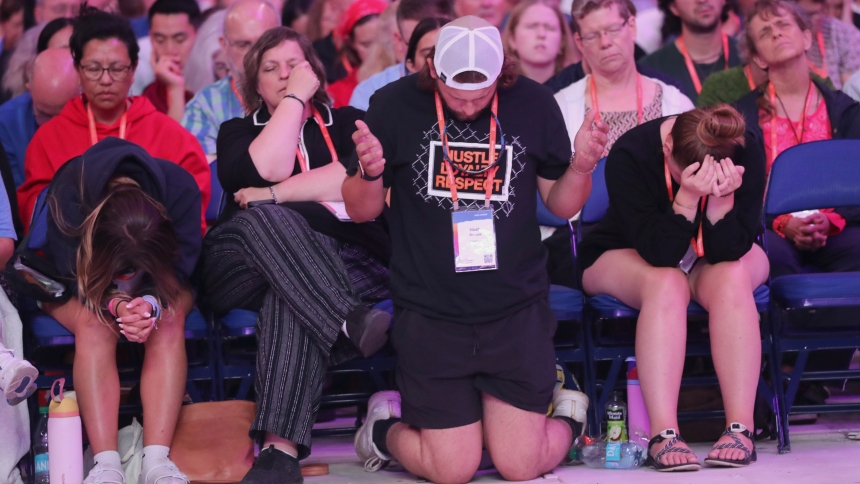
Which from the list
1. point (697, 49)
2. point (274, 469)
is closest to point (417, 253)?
point (274, 469)

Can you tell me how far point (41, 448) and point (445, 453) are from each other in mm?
1328

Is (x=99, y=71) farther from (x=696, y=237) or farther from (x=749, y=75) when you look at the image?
(x=749, y=75)

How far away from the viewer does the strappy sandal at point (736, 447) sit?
10.3 ft

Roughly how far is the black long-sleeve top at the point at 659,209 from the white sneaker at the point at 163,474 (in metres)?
1.62

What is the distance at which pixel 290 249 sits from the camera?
10.7 ft

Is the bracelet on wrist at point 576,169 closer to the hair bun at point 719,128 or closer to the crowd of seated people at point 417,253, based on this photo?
the crowd of seated people at point 417,253

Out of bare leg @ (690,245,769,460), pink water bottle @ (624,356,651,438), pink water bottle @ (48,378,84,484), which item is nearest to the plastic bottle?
pink water bottle @ (624,356,651,438)

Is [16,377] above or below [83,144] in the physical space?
below

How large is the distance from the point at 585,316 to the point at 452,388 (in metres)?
0.70

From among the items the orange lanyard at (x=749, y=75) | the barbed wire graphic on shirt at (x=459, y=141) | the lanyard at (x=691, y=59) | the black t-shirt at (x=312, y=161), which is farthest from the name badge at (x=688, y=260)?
the lanyard at (x=691, y=59)

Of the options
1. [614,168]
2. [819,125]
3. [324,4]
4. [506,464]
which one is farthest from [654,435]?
[324,4]

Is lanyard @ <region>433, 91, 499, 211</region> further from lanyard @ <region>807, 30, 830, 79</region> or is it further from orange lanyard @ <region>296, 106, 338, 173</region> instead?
lanyard @ <region>807, 30, 830, 79</region>

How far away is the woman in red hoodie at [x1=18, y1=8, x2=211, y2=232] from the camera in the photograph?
3.87m

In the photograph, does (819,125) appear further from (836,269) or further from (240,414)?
(240,414)
